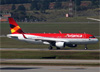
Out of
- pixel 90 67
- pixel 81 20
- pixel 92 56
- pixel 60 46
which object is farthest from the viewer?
pixel 81 20

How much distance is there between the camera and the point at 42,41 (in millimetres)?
67062

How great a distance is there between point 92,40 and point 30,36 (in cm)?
1298

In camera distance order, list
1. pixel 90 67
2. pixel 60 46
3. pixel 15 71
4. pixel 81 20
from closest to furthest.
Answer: pixel 15 71 → pixel 90 67 → pixel 60 46 → pixel 81 20

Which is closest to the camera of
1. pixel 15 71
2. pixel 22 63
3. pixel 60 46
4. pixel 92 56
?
pixel 15 71

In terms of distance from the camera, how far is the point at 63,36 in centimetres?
6712

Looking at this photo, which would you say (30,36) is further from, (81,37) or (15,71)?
(15,71)

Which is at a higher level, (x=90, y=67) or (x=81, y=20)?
(x=90, y=67)

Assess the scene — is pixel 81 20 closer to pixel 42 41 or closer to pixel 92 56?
pixel 42 41

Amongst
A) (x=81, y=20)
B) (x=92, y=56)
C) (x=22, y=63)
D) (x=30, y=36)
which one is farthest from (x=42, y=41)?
(x=81, y=20)

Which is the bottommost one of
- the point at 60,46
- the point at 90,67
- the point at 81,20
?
the point at 81,20

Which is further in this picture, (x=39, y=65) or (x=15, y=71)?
(x=39, y=65)

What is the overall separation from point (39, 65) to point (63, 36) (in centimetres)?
2706

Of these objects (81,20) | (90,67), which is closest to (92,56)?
(90,67)

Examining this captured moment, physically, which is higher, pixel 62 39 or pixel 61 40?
pixel 62 39
